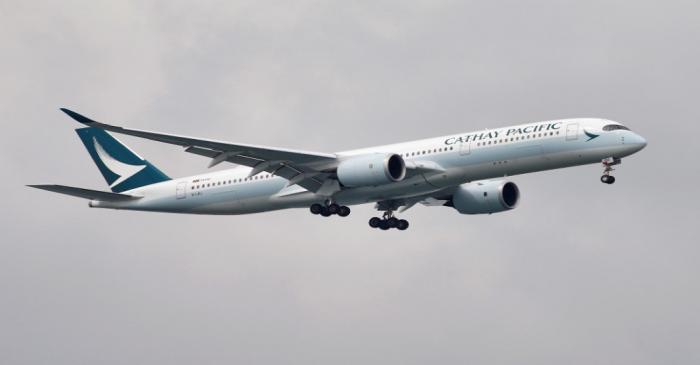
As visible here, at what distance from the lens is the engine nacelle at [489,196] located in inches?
3253

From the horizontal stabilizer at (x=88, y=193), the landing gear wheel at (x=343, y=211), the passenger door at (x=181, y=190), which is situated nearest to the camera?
the horizontal stabilizer at (x=88, y=193)

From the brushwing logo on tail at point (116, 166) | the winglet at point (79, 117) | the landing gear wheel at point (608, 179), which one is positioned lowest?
the landing gear wheel at point (608, 179)

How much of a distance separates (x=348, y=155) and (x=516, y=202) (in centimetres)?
1061

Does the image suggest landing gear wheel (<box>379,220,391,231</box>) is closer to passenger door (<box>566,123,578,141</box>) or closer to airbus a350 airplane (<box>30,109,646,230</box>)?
airbus a350 airplane (<box>30,109,646,230</box>)

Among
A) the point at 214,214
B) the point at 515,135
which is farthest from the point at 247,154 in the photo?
the point at 515,135

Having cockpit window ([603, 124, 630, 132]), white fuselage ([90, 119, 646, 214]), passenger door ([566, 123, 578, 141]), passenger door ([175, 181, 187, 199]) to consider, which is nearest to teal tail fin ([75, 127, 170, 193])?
passenger door ([175, 181, 187, 199])

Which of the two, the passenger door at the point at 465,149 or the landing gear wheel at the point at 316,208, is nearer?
the passenger door at the point at 465,149

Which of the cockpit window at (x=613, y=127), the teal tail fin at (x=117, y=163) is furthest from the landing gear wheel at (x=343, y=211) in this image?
the cockpit window at (x=613, y=127)

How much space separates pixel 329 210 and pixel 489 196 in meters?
9.26

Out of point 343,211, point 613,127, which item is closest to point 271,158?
point 343,211

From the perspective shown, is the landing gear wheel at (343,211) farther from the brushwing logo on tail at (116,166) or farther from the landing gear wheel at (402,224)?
the brushwing logo on tail at (116,166)

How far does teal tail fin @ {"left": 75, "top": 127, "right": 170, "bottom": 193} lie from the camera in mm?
86250

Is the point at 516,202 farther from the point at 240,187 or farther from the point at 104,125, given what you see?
the point at 104,125

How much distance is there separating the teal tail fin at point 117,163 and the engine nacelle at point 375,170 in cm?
1413
